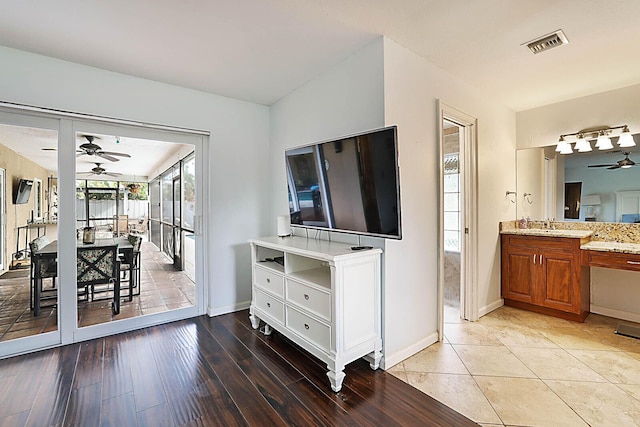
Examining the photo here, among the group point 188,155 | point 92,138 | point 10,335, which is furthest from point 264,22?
point 10,335

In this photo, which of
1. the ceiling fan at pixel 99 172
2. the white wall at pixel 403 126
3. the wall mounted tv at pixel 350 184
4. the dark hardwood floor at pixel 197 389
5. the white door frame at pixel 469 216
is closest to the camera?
the dark hardwood floor at pixel 197 389

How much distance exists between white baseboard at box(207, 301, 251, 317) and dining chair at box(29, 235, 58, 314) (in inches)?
53.7

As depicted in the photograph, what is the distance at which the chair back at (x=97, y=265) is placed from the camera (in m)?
2.70

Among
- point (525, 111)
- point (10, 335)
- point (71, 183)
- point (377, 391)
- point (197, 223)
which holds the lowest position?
point (377, 391)

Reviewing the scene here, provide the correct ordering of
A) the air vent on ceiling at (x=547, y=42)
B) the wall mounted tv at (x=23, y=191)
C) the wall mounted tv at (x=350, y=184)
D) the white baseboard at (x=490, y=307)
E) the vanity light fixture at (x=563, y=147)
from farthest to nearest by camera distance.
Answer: the vanity light fixture at (x=563, y=147) → the white baseboard at (x=490, y=307) → the wall mounted tv at (x=23, y=191) → the air vent on ceiling at (x=547, y=42) → the wall mounted tv at (x=350, y=184)

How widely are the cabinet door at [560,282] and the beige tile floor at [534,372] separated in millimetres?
192

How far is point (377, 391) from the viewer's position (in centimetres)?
192

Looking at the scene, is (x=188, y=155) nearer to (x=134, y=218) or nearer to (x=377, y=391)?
(x=134, y=218)

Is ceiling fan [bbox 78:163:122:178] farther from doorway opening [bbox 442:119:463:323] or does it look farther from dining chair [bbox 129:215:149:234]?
doorway opening [bbox 442:119:463:323]

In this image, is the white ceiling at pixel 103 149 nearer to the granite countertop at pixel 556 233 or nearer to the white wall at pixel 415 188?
the white wall at pixel 415 188

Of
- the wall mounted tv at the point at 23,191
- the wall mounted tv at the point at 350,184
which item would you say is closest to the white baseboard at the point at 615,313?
the wall mounted tv at the point at 350,184

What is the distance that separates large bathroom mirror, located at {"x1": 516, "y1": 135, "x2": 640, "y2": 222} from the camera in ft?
10.1

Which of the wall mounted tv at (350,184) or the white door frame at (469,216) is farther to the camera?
the white door frame at (469,216)

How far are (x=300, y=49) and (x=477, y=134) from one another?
2.03 metres
